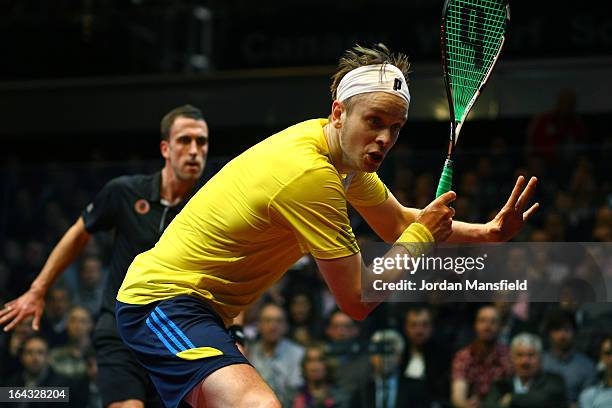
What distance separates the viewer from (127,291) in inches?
128

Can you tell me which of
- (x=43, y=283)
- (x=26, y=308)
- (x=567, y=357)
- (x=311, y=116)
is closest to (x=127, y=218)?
(x=43, y=283)

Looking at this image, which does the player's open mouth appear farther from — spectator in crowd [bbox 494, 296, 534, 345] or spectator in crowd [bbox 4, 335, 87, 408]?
spectator in crowd [bbox 4, 335, 87, 408]

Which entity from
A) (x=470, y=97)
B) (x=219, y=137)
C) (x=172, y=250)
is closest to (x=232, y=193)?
(x=172, y=250)

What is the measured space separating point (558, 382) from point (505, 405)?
0.27 meters

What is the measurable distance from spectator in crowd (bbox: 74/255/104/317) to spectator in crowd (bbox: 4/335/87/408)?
282 millimetres

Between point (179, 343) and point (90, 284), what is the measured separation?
2.78 m

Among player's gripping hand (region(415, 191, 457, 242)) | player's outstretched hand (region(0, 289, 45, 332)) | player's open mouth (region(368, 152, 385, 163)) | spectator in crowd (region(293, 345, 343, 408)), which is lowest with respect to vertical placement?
spectator in crowd (region(293, 345, 343, 408))

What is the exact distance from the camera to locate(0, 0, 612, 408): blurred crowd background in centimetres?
534

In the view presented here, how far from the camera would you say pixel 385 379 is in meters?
5.46

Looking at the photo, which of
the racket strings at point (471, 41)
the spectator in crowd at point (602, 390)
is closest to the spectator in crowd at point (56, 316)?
the spectator in crowd at point (602, 390)

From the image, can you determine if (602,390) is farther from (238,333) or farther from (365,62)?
(365,62)

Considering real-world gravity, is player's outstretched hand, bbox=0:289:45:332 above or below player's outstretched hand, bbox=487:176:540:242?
below

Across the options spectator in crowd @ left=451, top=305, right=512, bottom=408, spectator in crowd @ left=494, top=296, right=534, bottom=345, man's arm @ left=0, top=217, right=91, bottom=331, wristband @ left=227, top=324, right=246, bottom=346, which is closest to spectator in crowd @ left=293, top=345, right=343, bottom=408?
spectator in crowd @ left=451, top=305, right=512, bottom=408

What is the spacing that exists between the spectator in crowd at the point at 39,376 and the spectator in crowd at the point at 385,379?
4.30 feet
